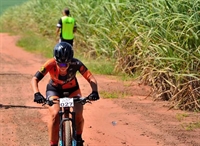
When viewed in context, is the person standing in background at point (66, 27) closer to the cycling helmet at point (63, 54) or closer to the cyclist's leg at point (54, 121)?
the cyclist's leg at point (54, 121)

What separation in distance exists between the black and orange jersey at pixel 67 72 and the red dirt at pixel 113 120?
148 cm

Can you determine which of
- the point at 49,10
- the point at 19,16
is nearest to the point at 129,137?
the point at 49,10

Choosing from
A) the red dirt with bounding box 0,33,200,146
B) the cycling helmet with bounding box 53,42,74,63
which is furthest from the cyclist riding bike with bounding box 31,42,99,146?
the red dirt with bounding box 0,33,200,146

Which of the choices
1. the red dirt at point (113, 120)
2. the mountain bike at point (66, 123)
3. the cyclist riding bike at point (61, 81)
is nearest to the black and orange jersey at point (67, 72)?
the cyclist riding bike at point (61, 81)

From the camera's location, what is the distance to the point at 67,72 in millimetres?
6352

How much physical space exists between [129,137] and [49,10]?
51.4ft

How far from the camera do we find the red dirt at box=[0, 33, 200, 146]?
789cm

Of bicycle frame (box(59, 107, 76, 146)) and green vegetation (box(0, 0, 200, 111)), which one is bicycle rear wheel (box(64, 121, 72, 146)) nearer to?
bicycle frame (box(59, 107, 76, 146))

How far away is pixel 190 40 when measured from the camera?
9.60 metres

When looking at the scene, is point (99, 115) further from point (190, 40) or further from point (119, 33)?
point (119, 33)

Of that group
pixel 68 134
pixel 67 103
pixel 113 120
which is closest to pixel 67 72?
pixel 67 103

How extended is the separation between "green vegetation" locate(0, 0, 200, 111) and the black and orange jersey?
3.12 meters

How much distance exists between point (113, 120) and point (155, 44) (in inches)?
70.9

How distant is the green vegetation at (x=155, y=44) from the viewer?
9.45 metres
